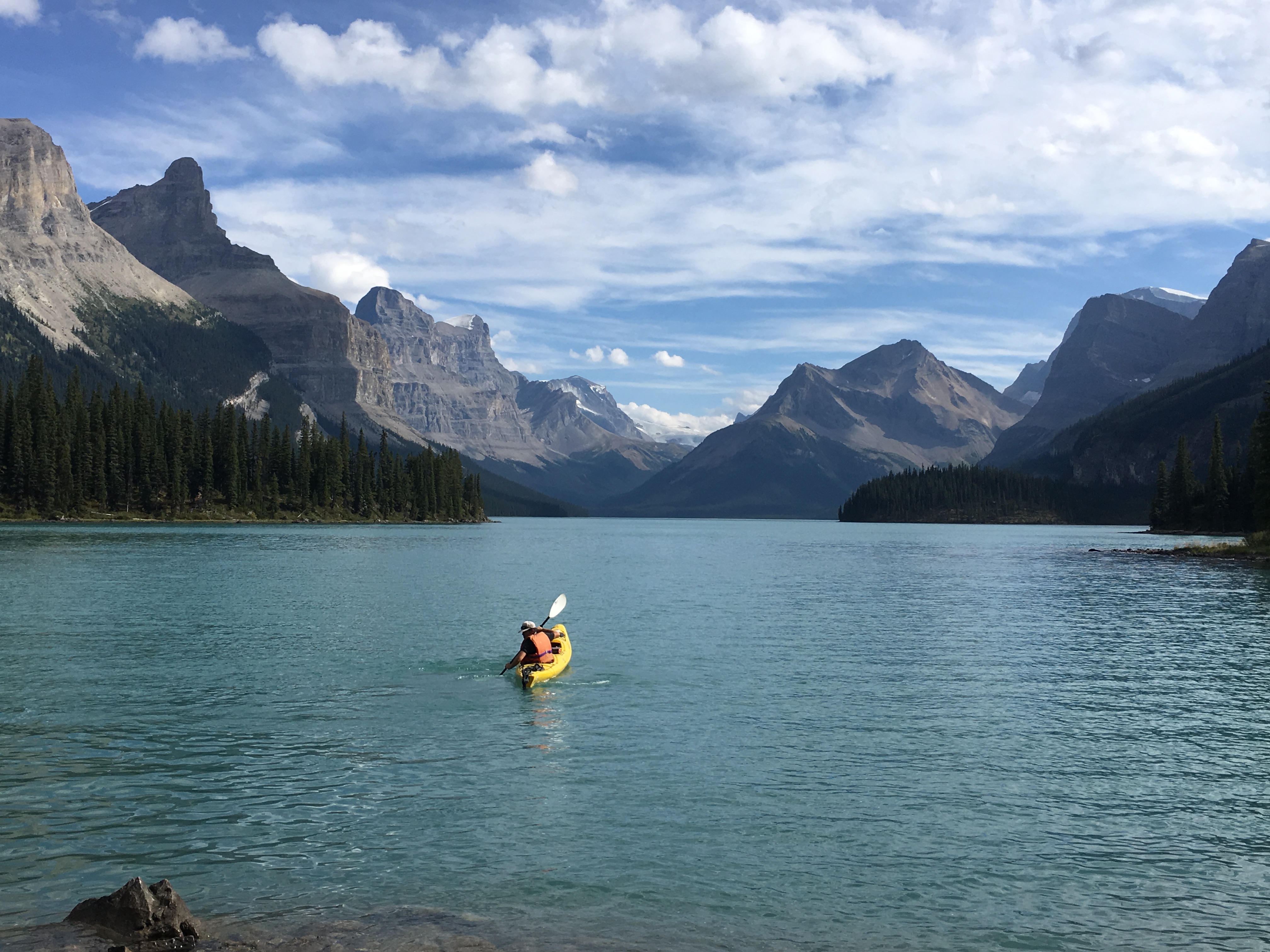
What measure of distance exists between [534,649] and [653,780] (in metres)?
16.4

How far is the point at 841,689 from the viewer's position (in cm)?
4397

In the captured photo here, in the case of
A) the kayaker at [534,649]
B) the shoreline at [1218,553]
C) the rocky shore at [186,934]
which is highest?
the kayaker at [534,649]

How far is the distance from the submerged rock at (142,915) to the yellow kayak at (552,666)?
2628 centimetres

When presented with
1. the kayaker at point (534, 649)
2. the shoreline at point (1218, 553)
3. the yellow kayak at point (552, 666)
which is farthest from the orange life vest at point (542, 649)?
the shoreline at point (1218, 553)

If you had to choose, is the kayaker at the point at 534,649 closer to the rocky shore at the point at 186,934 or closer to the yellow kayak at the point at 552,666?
the yellow kayak at the point at 552,666

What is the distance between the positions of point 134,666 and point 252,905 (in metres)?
31.9

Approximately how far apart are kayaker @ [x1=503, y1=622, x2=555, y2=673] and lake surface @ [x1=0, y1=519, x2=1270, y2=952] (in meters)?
1.45

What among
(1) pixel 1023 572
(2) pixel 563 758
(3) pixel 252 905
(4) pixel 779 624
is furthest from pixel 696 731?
(1) pixel 1023 572

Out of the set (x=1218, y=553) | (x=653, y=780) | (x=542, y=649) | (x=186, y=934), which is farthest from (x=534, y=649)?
(x=1218, y=553)

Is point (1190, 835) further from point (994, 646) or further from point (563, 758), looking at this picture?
point (994, 646)

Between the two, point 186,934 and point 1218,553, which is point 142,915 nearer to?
point 186,934

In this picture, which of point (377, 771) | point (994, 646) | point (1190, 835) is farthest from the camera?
point (994, 646)

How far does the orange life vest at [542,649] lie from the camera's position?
44.6 metres

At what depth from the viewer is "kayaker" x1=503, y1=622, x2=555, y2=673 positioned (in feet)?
146
